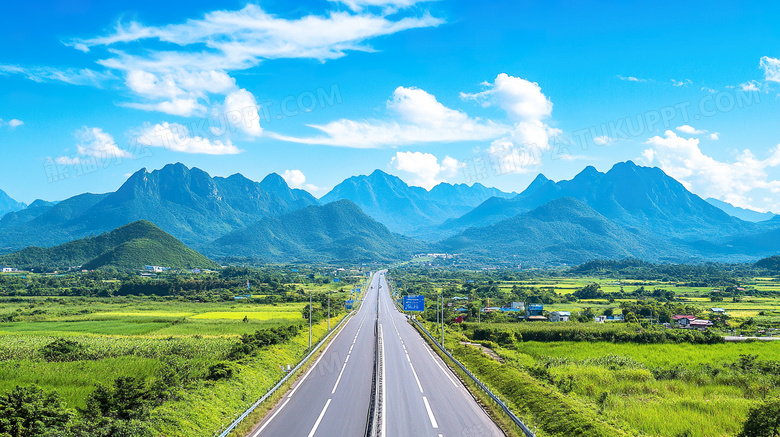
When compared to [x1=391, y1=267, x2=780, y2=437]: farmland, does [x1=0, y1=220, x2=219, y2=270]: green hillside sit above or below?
above

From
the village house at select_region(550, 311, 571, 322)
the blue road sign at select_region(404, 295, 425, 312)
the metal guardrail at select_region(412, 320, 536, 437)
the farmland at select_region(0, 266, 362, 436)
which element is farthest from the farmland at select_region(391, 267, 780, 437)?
the farmland at select_region(0, 266, 362, 436)

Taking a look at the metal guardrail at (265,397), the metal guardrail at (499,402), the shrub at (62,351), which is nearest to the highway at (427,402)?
the metal guardrail at (499,402)

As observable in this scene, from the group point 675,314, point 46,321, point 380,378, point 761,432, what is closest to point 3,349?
point 46,321

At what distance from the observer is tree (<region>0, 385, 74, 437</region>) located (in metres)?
17.7

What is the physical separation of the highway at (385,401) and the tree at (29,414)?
813 cm

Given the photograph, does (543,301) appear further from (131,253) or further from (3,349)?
(131,253)

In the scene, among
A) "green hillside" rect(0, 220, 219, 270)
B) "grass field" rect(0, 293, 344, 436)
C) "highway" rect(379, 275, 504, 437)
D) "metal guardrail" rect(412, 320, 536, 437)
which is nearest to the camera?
"metal guardrail" rect(412, 320, 536, 437)

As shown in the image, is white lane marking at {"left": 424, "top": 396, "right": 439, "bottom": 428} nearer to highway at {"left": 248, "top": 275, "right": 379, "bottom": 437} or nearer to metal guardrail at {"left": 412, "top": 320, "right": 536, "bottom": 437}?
highway at {"left": 248, "top": 275, "right": 379, "bottom": 437}

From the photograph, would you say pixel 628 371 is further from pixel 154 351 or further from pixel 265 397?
pixel 154 351

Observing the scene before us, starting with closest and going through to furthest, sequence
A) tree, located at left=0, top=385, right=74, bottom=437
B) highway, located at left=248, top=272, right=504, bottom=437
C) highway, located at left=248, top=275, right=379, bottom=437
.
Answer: tree, located at left=0, top=385, right=74, bottom=437 → highway, located at left=248, top=275, right=379, bottom=437 → highway, located at left=248, top=272, right=504, bottom=437

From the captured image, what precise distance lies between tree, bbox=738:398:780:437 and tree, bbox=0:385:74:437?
2744 cm

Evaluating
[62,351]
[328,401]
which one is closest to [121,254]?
[62,351]

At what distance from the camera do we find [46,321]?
198 ft

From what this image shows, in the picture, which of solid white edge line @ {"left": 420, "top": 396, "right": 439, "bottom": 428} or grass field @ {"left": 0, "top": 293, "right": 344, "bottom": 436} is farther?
grass field @ {"left": 0, "top": 293, "right": 344, "bottom": 436}
